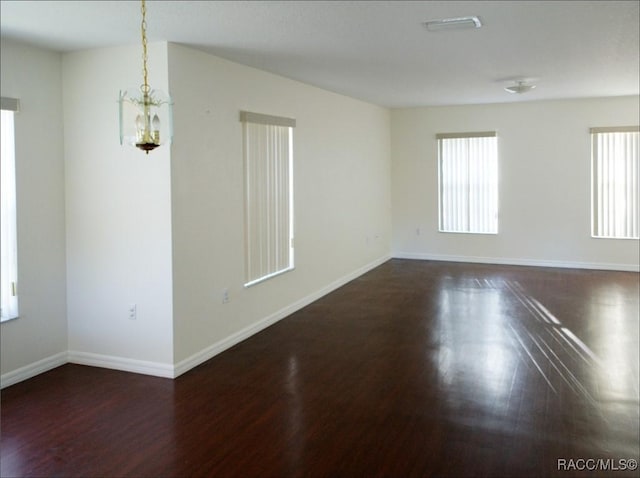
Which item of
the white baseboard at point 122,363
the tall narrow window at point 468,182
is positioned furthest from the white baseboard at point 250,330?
the tall narrow window at point 468,182

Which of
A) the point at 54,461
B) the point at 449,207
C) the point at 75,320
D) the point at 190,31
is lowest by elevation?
the point at 54,461

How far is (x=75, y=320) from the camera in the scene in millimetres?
4430

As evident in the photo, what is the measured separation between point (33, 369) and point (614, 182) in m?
7.57

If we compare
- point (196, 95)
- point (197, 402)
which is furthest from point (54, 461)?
point (196, 95)

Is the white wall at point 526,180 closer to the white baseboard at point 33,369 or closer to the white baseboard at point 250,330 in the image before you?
the white baseboard at point 250,330

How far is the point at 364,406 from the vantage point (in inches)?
139

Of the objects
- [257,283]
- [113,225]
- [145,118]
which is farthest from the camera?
[257,283]

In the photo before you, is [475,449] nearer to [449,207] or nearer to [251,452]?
[251,452]

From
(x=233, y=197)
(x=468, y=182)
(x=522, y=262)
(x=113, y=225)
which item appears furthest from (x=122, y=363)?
(x=522, y=262)

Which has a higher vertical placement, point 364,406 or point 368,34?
point 368,34

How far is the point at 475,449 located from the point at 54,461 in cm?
216

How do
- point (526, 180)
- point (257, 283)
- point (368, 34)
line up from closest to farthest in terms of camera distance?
point (368, 34) → point (257, 283) → point (526, 180)

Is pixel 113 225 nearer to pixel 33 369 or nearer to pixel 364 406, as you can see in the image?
pixel 33 369

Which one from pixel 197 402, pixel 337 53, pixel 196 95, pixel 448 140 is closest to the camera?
pixel 197 402
